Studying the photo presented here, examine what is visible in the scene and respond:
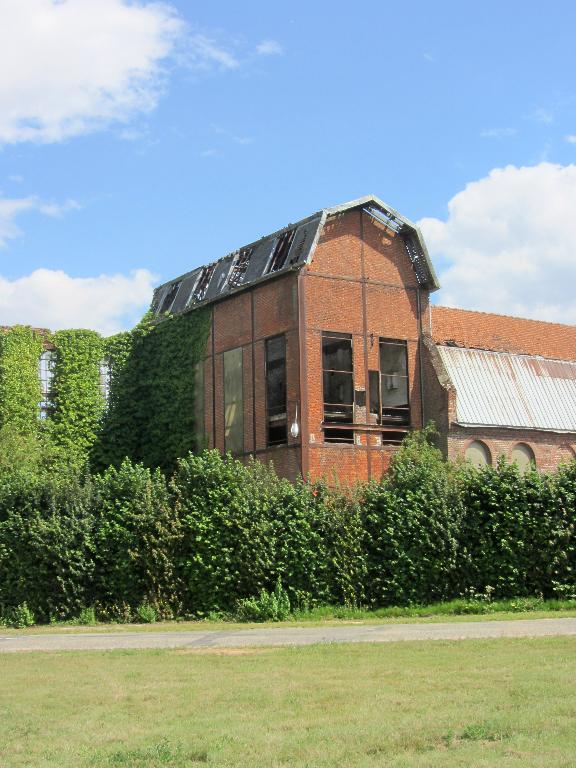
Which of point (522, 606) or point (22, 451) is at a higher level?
point (22, 451)

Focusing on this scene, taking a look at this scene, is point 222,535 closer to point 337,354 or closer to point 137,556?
point 137,556

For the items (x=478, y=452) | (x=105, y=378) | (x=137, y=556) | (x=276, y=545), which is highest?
(x=105, y=378)

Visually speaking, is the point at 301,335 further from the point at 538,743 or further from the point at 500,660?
the point at 538,743

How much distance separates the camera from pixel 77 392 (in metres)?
38.4

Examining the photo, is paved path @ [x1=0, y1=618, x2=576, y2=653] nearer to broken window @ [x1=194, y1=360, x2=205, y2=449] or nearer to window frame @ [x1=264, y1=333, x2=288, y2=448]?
window frame @ [x1=264, y1=333, x2=288, y2=448]

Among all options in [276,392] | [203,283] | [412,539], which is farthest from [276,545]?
[203,283]

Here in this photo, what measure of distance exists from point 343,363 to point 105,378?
10.4m

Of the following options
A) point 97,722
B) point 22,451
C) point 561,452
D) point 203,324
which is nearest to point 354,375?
point 203,324

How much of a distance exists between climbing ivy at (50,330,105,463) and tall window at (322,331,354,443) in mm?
9889

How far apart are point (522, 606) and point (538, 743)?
48.8 ft

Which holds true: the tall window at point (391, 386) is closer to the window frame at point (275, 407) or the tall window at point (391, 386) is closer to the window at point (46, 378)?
the window frame at point (275, 407)

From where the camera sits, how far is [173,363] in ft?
125

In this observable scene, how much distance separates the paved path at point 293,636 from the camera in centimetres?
1727

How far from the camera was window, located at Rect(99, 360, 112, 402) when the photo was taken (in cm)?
3919
